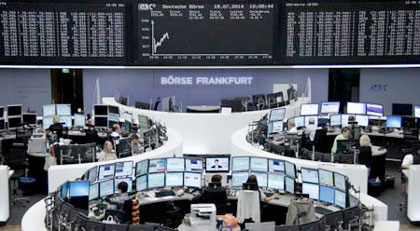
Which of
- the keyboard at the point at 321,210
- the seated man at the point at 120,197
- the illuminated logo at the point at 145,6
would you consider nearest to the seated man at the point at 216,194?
the seated man at the point at 120,197

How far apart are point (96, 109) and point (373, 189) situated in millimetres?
6318

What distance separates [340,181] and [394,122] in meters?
6.07

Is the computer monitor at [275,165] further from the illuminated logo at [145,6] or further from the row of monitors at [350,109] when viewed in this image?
the row of monitors at [350,109]

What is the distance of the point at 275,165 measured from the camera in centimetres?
990

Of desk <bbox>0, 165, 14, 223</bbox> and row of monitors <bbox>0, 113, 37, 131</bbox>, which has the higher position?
row of monitors <bbox>0, 113, 37, 131</bbox>

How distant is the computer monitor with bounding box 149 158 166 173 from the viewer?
9.89 metres

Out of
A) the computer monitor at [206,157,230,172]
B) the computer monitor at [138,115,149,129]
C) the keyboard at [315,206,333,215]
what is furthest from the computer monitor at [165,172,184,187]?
the computer monitor at [138,115,149,129]

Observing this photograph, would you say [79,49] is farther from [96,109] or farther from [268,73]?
[268,73]

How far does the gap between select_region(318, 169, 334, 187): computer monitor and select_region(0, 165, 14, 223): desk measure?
16.2 feet

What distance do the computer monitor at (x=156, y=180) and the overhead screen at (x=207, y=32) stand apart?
156 inches

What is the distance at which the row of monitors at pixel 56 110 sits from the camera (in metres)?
14.6

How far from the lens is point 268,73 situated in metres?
17.7

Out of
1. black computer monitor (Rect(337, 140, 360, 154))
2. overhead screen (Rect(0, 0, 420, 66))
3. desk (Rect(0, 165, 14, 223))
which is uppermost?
overhead screen (Rect(0, 0, 420, 66))

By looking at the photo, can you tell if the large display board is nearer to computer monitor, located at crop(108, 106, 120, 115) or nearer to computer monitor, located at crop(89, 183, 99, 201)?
computer monitor, located at crop(108, 106, 120, 115)
